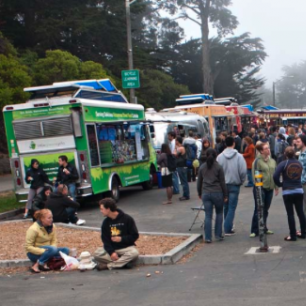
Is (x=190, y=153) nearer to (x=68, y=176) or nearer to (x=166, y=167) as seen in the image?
(x=166, y=167)

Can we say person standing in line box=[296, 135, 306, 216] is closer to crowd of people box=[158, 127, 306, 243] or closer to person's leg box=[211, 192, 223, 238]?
crowd of people box=[158, 127, 306, 243]

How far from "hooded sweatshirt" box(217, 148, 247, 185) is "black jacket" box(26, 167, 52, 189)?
18.9 ft

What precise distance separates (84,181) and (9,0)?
24.7 metres

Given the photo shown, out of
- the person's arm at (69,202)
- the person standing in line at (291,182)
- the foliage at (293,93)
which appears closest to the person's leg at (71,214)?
the person's arm at (69,202)

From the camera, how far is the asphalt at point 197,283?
24.3 ft

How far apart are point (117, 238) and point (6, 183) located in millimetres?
15863

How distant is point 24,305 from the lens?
7617 millimetres

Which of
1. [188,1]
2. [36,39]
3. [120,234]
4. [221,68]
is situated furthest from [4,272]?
[221,68]

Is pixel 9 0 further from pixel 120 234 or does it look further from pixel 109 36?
pixel 120 234

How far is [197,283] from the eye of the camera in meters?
8.23

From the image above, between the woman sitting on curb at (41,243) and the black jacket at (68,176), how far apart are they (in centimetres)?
561

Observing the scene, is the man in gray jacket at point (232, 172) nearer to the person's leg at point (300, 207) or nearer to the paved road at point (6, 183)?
the person's leg at point (300, 207)

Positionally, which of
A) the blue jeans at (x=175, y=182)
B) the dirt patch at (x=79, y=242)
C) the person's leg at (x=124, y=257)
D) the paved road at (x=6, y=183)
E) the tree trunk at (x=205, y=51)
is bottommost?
the paved road at (x=6, y=183)

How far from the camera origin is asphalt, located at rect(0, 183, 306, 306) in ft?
24.3
